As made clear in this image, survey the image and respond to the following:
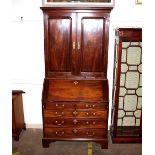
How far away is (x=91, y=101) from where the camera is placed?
3.60 m

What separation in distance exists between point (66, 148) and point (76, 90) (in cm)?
109

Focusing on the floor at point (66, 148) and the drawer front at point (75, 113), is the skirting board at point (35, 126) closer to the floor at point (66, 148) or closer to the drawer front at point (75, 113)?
the floor at point (66, 148)

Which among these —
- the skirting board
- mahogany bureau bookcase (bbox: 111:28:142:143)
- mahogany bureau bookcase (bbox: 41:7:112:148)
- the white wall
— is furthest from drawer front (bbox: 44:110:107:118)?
the skirting board

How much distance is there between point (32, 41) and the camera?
4152 millimetres

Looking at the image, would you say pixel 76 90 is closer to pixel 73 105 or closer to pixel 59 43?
pixel 73 105

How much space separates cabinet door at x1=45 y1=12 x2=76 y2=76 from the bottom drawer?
1.05 metres

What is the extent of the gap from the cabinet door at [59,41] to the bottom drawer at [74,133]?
1.05 metres

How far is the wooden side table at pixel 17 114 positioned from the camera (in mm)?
3834

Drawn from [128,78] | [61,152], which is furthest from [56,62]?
[61,152]

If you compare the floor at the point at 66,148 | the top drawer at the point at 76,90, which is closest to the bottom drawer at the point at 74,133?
the floor at the point at 66,148

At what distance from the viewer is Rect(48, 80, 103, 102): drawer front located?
3646mm

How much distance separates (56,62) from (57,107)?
2.75 feet
